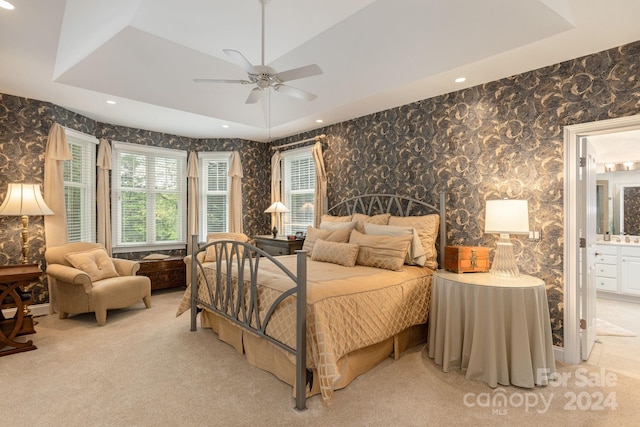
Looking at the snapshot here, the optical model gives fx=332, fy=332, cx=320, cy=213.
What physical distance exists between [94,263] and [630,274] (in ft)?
24.4

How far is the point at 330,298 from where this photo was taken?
2.43m

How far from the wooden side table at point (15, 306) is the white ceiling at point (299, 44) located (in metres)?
2.07

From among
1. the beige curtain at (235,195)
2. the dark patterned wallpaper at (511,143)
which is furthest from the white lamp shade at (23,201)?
the dark patterned wallpaper at (511,143)

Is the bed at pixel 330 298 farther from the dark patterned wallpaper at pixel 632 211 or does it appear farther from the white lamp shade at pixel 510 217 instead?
the dark patterned wallpaper at pixel 632 211

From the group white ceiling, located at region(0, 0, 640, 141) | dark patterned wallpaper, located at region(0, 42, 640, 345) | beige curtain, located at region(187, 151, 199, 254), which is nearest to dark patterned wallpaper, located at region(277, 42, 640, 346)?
dark patterned wallpaper, located at region(0, 42, 640, 345)

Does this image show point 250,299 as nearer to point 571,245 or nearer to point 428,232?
point 428,232

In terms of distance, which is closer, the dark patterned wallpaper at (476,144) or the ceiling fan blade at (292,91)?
the ceiling fan blade at (292,91)

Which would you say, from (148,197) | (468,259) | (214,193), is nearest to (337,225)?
(468,259)

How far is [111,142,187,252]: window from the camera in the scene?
18.3 ft

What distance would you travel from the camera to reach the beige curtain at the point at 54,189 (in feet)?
14.2

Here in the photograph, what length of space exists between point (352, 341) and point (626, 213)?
5.42 metres

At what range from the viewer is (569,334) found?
2965 mm

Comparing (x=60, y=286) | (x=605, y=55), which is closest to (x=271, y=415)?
(x=60, y=286)

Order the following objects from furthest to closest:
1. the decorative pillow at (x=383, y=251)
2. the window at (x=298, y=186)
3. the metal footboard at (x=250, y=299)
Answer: the window at (x=298, y=186)
the decorative pillow at (x=383, y=251)
the metal footboard at (x=250, y=299)
